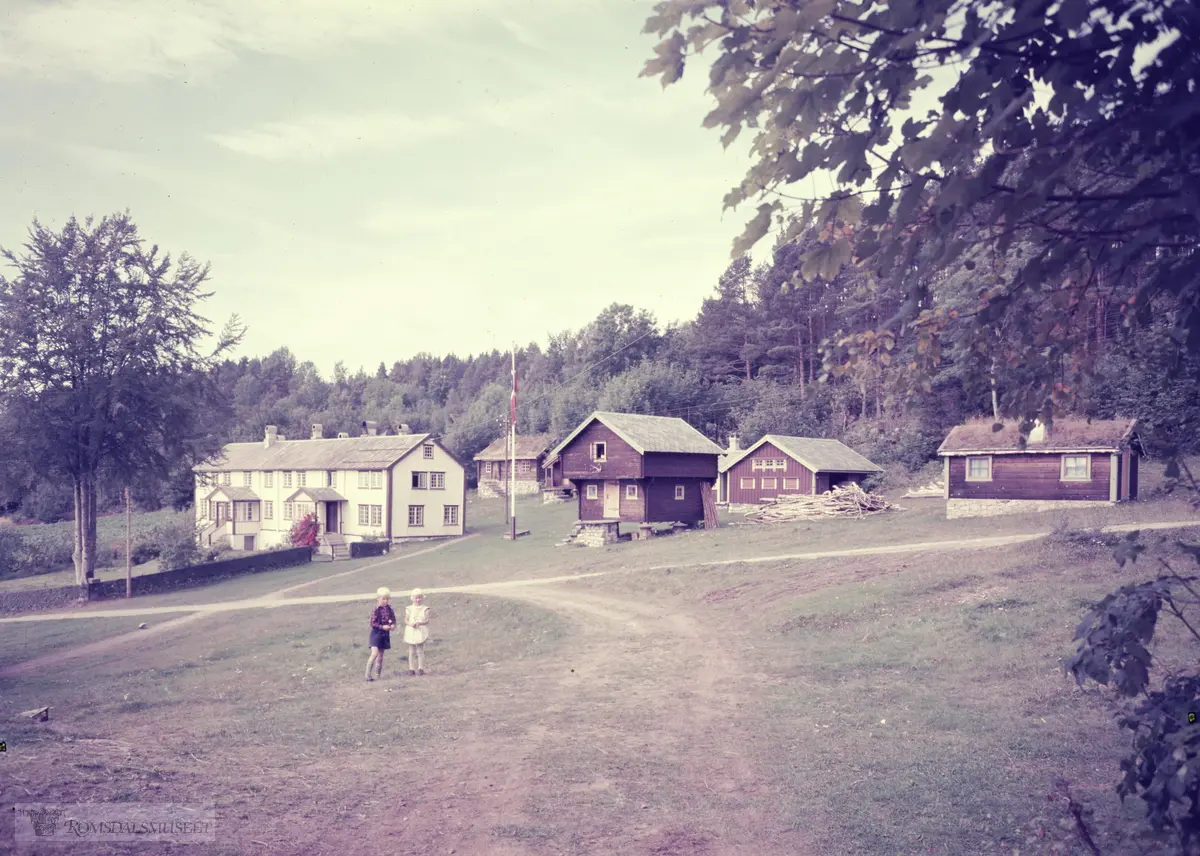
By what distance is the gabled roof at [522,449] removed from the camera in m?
87.4

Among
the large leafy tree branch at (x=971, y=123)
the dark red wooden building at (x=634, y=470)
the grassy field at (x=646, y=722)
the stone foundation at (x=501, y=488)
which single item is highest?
the large leafy tree branch at (x=971, y=123)

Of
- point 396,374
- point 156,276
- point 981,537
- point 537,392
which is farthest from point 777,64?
point 396,374

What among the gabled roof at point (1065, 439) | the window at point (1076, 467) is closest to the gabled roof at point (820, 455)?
the gabled roof at point (1065, 439)

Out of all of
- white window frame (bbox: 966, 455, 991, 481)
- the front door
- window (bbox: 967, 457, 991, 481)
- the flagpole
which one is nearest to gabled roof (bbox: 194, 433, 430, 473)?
the flagpole

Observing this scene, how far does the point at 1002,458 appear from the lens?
41.7m

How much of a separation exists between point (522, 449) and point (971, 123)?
279ft

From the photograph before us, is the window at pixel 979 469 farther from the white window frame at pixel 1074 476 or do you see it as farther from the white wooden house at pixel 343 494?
the white wooden house at pixel 343 494

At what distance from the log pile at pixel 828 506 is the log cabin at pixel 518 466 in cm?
4036

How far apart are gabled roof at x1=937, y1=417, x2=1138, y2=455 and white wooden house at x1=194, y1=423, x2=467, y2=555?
32.9 metres

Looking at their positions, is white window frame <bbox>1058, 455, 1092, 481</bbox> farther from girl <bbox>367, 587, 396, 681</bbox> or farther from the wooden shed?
girl <bbox>367, 587, 396, 681</bbox>

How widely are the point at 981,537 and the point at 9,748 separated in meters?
32.0

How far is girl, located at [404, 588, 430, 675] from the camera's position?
17406 millimetres

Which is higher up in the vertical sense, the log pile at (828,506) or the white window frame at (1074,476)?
the white window frame at (1074,476)

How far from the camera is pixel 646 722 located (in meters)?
12.6
